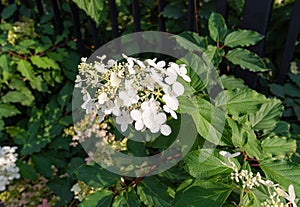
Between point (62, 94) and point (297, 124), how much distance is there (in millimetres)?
1194

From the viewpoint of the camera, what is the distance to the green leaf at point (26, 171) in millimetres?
1936

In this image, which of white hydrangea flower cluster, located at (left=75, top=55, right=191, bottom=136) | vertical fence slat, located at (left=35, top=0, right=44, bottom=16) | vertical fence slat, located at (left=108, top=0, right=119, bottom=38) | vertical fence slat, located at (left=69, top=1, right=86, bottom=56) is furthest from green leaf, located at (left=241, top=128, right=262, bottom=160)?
vertical fence slat, located at (left=35, top=0, right=44, bottom=16)

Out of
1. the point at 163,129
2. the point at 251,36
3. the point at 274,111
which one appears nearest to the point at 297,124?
the point at 274,111

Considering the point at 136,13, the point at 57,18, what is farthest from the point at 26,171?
the point at 136,13

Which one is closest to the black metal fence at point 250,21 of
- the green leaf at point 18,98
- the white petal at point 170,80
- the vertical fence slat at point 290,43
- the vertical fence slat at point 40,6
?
the vertical fence slat at point 290,43

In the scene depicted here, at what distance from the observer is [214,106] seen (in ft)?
3.98

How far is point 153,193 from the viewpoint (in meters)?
1.31

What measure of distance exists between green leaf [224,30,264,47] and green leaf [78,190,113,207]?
2.32 ft

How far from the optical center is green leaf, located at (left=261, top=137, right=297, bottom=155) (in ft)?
4.16

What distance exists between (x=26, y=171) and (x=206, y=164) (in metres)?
1.18

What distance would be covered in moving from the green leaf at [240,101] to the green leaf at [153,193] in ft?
1.16

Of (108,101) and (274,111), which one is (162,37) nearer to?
(274,111)

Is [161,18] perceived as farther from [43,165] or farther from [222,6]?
[43,165]

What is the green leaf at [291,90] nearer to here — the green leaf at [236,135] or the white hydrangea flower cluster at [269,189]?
the green leaf at [236,135]
